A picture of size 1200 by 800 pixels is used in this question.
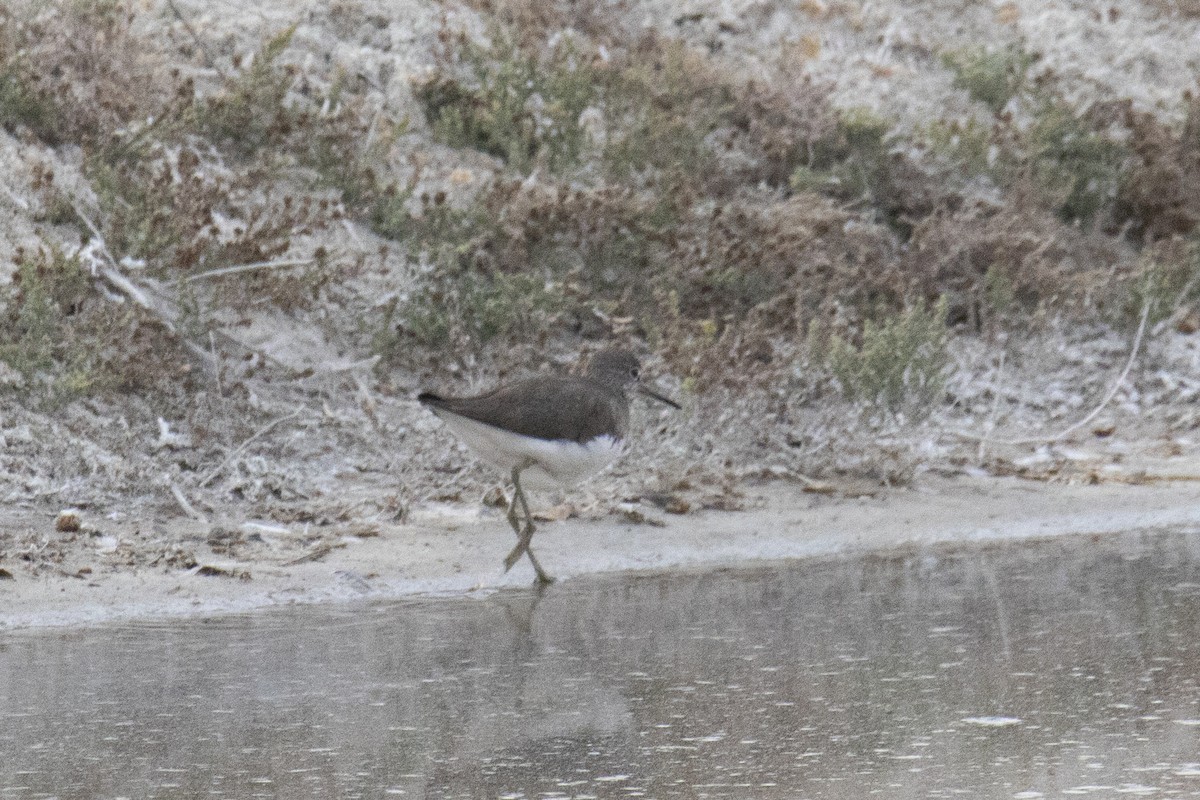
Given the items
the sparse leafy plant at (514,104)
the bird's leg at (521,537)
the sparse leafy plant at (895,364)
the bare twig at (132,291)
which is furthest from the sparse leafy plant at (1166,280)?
the bare twig at (132,291)

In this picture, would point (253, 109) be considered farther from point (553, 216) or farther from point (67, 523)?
point (67, 523)

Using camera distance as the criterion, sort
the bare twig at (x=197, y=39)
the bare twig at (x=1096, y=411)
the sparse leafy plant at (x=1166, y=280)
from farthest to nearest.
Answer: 1. the bare twig at (x=197, y=39)
2. the sparse leafy plant at (x=1166, y=280)
3. the bare twig at (x=1096, y=411)

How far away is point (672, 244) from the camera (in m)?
10.0

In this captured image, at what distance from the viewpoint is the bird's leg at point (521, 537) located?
24.5 ft

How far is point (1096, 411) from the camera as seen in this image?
31.8 ft

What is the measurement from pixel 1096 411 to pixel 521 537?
3.74 metres

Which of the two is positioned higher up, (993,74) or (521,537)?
(993,74)

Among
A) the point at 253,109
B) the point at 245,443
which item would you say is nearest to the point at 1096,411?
the point at 245,443

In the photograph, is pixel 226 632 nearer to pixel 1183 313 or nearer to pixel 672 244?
pixel 672 244

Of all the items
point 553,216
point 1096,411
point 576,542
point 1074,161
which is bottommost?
point 576,542

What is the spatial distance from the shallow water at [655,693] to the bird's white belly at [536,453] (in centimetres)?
54

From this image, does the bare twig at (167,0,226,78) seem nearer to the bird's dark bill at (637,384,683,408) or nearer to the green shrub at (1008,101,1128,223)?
the bird's dark bill at (637,384,683,408)

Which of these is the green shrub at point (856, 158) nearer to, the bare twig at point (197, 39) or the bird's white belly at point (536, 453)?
the bare twig at point (197, 39)

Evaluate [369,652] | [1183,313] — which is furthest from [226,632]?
[1183,313]
